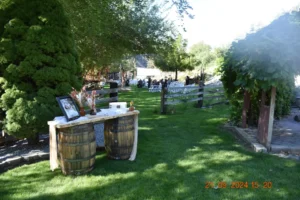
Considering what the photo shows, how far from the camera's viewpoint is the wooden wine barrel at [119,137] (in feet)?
13.1

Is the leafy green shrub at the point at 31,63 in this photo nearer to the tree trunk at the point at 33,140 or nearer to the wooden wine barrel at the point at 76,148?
the tree trunk at the point at 33,140

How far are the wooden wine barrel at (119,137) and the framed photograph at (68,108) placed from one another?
0.63 meters

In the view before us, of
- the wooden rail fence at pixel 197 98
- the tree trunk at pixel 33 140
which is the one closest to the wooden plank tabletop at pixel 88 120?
the tree trunk at pixel 33 140

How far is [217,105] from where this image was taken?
10.9 m

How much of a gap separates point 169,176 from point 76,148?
1.36 metres

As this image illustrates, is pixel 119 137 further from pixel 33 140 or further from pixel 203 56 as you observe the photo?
pixel 203 56

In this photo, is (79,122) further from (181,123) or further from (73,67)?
(181,123)

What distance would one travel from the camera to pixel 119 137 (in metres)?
3.99

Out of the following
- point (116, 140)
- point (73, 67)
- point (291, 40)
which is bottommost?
point (116, 140)

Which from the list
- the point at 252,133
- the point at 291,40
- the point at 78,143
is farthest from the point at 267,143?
the point at 78,143

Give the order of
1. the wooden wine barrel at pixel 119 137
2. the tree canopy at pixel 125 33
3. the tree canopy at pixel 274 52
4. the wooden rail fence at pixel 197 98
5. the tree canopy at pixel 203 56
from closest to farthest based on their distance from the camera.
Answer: the wooden wine barrel at pixel 119 137 < the tree canopy at pixel 274 52 < the tree canopy at pixel 125 33 < the wooden rail fence at pixel 197 98 < the tree canopy at pixel 203 56

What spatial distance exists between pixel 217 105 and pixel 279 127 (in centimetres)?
446
